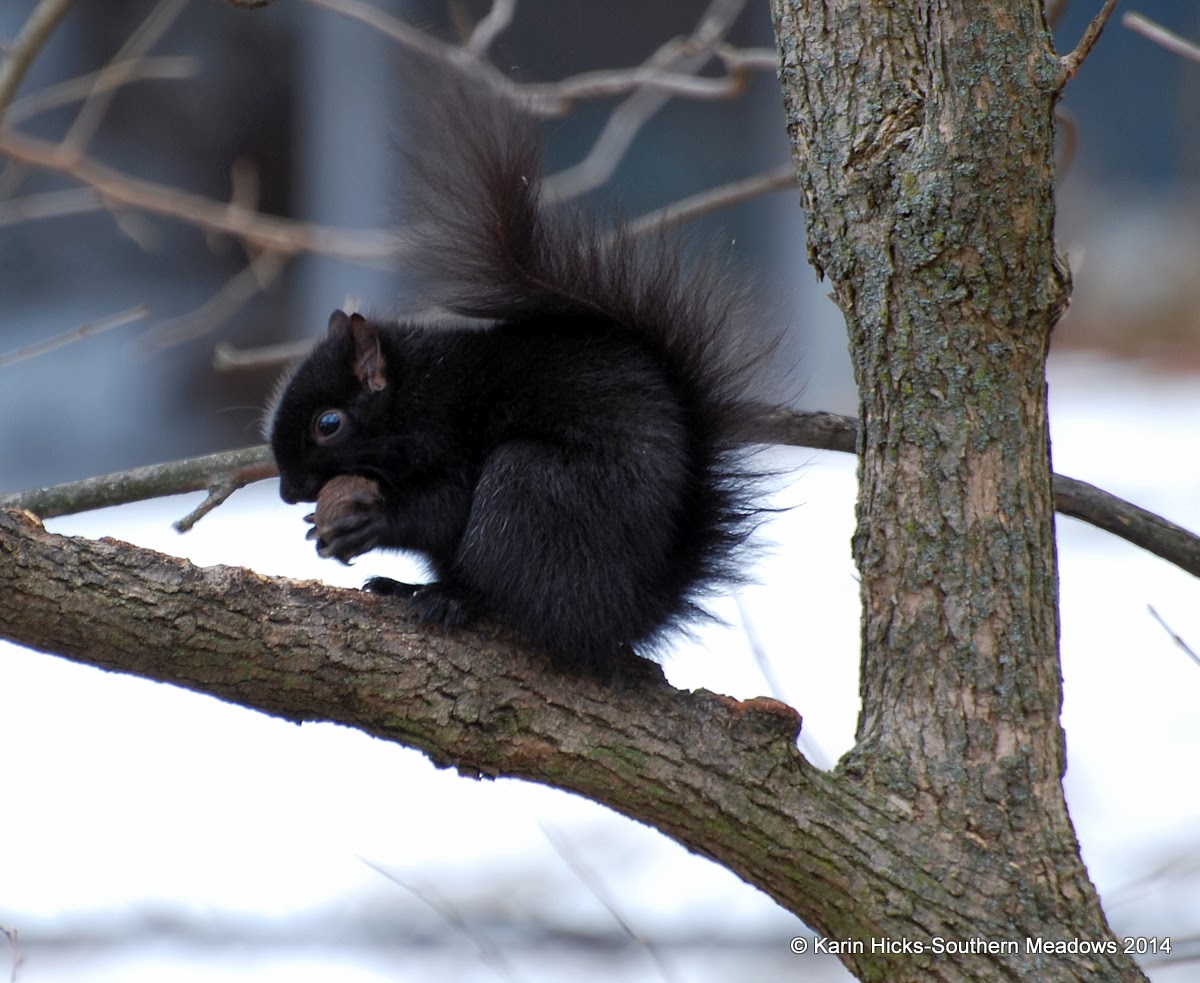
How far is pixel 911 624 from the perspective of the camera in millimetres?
1920

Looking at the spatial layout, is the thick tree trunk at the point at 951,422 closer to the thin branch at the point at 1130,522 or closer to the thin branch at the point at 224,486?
the thin branch at the point at 1130,522

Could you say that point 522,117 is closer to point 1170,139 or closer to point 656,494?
point 656,494

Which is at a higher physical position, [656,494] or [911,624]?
[656,494]

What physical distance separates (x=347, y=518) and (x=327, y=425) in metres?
0.24

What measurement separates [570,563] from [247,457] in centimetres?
62

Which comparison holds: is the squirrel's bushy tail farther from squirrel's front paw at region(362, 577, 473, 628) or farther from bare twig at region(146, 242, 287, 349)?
bare twig at region(146, 242, 287, 349)

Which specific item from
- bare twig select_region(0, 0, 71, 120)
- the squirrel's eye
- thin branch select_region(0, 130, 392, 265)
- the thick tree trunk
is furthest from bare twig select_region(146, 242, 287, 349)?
the thick tree trunk

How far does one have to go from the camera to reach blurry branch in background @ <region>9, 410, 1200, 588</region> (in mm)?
2195

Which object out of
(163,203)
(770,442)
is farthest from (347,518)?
(163,203)

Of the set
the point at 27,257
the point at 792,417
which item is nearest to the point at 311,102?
the point at 27,257

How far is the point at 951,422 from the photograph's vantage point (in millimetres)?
1890

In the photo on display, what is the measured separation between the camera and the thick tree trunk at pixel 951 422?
1800 millimetres

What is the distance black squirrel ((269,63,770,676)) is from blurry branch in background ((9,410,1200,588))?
7 cm

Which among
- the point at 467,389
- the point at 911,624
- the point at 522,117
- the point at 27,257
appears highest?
the point at 27,257
